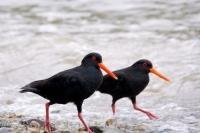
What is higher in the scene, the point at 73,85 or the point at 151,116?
the point at 73,85

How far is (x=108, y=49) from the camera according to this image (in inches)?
599

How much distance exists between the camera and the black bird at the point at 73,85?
26.8ft

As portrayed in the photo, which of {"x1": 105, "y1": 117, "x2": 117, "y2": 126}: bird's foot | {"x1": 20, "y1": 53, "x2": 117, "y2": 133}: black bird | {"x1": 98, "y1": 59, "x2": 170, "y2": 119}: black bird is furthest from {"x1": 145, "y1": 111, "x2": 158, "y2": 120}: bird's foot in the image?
{"x1": 20, "y1": 53, "x2": 117, "y2": 133}: black bird

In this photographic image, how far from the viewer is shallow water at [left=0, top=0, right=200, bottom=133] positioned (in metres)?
10.1

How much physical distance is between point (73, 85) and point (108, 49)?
7.09m

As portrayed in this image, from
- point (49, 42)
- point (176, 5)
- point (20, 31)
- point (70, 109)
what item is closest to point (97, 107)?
point (70, 109)

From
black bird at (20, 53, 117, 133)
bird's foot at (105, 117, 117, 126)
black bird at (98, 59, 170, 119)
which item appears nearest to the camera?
black bird at (20, 53, 117, 133)

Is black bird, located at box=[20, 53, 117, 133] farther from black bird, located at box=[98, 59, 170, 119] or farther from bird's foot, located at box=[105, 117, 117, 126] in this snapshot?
black bird, located at box=[98, 59, 170, 119]

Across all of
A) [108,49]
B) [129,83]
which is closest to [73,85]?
[129,83]

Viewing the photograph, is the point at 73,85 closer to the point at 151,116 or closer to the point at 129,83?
the point at 129,83

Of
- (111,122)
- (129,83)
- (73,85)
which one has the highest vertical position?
(129,83)

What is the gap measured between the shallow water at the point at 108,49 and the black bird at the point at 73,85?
772mm

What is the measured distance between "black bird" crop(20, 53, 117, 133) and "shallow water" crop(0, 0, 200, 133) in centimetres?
77

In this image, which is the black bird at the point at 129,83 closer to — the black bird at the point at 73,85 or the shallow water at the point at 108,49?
the shallow water at the point at 108,49
